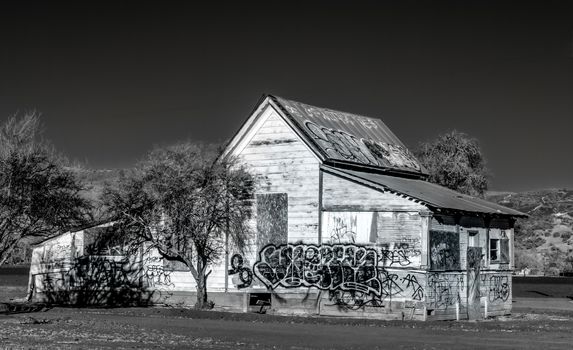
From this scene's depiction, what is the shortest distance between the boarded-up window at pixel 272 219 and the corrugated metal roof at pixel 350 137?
8.81 feet

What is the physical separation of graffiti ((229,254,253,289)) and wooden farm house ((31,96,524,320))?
4 cm

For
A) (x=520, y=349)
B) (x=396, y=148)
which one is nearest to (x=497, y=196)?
(x=396, y=148)

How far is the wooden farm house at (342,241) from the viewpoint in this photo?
33844mm

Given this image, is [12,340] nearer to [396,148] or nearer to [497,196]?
[396,148]

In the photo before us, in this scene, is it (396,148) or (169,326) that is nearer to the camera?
(169,326)

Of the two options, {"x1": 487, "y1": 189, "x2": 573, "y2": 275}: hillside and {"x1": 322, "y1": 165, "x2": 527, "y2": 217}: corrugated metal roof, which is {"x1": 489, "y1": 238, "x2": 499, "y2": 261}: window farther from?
{"x1": 487, "y1": 189, "x2": 573, "y2": 275}: hillside

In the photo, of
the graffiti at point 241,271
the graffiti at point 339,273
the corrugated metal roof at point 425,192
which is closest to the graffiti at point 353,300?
the graffiti at point 339,273

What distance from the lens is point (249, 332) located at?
27016 millimetres

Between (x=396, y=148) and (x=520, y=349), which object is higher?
(x=396, y=148)

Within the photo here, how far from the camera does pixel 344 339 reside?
24953mm

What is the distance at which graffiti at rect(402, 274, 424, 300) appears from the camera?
109ft

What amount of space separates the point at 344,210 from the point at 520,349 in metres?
13.5

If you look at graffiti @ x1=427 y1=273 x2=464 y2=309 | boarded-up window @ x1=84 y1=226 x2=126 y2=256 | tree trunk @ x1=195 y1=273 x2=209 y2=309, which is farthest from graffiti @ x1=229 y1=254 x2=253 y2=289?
→ graffiti @ x1=427 y1=273 x2=464 y2=309

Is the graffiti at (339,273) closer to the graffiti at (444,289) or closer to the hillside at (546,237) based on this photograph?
the graffiti at (444,289)
